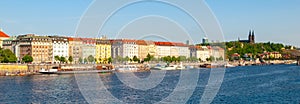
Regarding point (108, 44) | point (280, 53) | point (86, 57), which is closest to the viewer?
point (86, 57)

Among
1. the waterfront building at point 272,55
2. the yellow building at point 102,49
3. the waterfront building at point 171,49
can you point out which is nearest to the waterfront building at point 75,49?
the yellow building at point 102,49

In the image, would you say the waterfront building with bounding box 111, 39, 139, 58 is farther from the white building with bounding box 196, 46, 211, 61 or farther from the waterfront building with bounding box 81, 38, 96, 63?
the white building with bounding box 196, 46, 211, 61

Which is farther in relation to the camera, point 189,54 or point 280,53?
point 280,53

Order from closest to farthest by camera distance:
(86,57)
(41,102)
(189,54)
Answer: (41,102) < (86,57) < (189,54)

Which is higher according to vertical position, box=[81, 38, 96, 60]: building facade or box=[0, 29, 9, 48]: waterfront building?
box=[0, 29, 9, 48]: waterfront building

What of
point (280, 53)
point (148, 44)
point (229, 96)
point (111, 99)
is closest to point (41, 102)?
point (111, 99)

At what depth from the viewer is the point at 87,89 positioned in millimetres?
22266

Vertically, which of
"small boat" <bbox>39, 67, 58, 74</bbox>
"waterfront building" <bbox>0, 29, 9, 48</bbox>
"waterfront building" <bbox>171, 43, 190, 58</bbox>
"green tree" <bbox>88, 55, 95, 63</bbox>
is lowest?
"small boat" <bbox>39, 67, 58, 74</bbox>

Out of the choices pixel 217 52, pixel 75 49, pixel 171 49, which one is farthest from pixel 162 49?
pixel 75 49

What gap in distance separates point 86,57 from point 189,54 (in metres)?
27.5

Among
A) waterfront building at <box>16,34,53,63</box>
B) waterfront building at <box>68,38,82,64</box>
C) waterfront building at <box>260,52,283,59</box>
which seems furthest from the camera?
waterfront building at <box>260,52,283,59</box>

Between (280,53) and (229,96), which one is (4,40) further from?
(280,53)

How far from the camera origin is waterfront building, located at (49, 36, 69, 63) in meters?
54.6

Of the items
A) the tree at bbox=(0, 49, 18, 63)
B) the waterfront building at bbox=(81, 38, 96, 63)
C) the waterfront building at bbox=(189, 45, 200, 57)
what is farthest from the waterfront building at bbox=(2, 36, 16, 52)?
the waterfront building at bbox=(189, 45, 200, 57)
